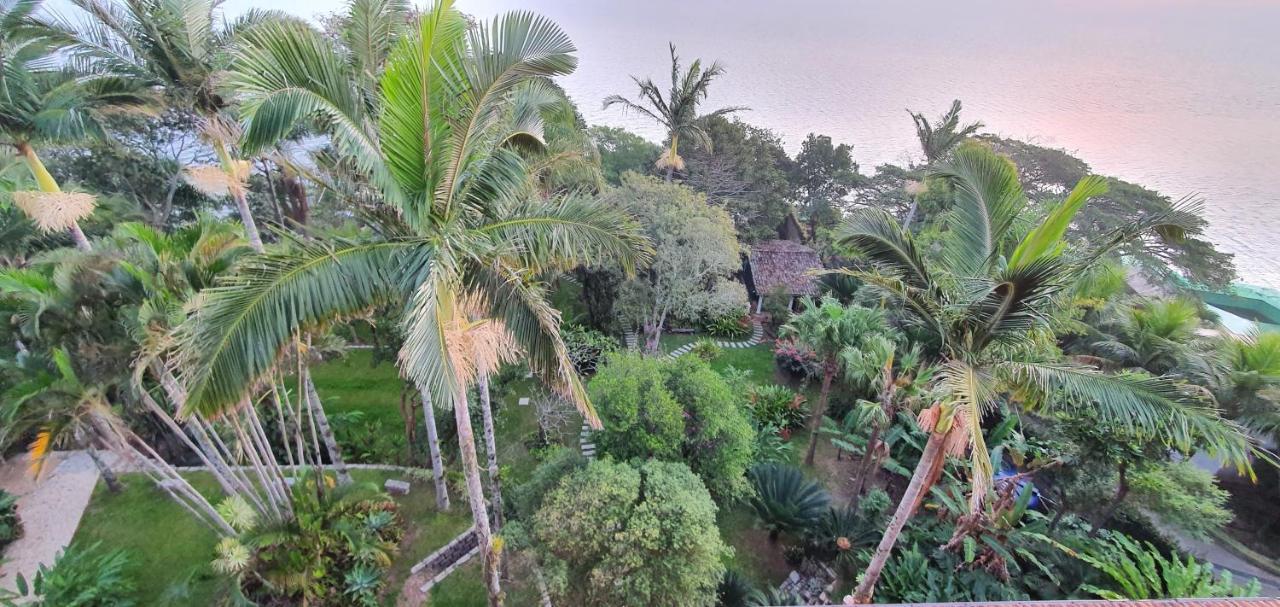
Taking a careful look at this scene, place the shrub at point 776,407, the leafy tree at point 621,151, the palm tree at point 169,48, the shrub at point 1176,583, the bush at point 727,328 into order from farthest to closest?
the leafy tree at point 621,151
the bush at point 727,328
the shrub at point 776,407
the palm tree at point 169,48
the shrub at point 1176,583

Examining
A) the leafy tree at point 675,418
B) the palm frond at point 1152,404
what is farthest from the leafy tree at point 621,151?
the palm frond at point 1152,404

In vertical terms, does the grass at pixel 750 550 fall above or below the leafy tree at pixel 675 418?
below

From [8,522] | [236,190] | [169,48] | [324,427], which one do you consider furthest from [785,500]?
[8,522]

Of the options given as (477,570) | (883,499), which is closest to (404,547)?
(477,570)

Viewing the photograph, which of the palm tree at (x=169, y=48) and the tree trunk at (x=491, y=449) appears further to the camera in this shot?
the tree trunk at (x=491, y=449)

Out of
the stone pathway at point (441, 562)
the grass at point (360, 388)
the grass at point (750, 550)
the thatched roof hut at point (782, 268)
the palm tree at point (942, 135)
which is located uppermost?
the palm tree at point (942, 135)

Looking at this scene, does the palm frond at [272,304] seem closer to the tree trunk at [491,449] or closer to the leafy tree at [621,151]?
the tree trunk at [491,449]

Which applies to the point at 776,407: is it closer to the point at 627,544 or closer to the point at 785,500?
the point at 785,500

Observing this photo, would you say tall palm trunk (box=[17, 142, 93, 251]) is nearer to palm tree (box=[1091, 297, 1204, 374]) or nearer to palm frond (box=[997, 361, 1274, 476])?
palm frond (box=[997, 361, 1274, 476])
